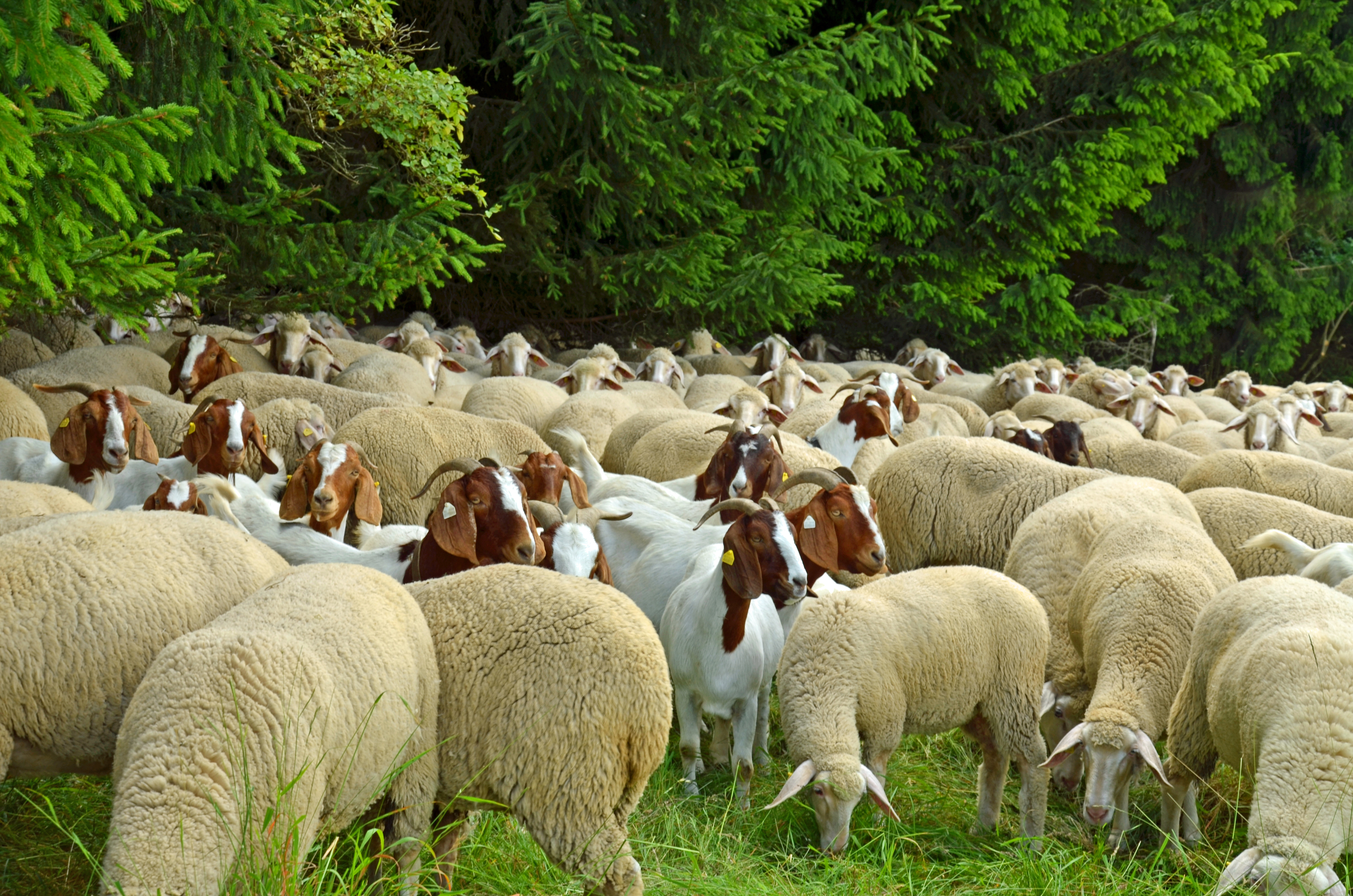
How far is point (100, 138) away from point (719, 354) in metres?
9.68

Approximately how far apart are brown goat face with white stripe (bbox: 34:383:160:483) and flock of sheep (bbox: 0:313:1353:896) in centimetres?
2

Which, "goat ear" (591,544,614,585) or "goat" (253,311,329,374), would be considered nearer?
"goat ear" (591,544,614,585)

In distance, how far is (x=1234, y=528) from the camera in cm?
615

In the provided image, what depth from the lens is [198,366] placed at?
8281 millimetres

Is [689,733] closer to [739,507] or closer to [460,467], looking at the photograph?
[739,507]

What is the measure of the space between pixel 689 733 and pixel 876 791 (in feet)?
2.77

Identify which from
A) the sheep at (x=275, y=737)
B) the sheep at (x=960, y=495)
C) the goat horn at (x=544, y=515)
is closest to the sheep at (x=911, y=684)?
the goat horn at (x=544, y=515)

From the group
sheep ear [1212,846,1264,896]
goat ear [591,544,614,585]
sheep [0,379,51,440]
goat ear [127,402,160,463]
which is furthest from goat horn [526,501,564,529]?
sheep [0,379,51,440]

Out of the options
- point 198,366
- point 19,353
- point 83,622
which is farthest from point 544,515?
point 19,353

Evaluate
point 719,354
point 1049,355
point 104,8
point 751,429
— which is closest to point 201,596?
point 104,8

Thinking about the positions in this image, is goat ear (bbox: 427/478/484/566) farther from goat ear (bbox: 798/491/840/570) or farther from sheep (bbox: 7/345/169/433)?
sheep (bbox: 7/345/169/433)

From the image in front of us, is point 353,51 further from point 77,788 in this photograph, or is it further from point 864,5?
point 864,5

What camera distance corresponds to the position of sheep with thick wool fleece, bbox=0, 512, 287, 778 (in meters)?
3.01

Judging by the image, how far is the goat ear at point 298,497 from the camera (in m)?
5.33
